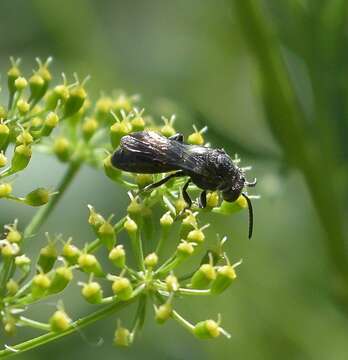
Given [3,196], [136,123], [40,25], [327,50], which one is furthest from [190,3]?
[3,196]

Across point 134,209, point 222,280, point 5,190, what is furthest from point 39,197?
point 222,280

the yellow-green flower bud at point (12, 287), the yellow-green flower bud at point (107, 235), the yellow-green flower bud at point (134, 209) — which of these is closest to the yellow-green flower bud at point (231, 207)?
the yellow-green flower bud at point (134, 209)

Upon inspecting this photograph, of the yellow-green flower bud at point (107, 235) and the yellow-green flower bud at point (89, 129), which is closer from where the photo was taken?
the yellow-green flower bud at point (107, 235)

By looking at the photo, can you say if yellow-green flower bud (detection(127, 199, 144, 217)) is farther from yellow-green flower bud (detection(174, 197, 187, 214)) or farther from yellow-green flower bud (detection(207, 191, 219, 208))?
yellow-green flower bud (detection(207, 191, 219, 208))

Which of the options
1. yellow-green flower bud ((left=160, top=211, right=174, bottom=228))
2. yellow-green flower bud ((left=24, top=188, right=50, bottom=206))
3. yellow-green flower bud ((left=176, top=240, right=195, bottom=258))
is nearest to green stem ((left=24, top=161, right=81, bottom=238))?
yellow-green flower bud ((left=24, top=188, right=50, bottom=206))

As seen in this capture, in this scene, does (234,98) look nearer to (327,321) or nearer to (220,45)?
(220,45)

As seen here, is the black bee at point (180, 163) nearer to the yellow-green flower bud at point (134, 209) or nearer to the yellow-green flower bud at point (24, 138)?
the yellow-green flower bud at point (134, 209)
